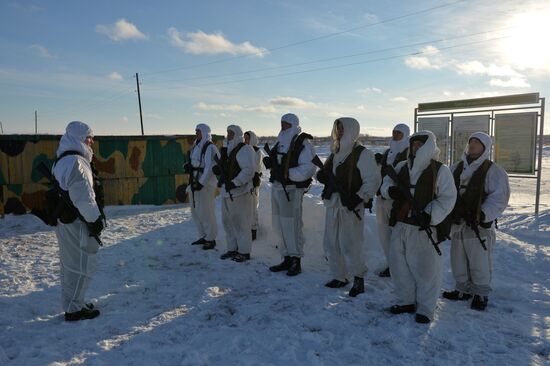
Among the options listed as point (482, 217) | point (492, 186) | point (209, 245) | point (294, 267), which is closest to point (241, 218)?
point (209, 245)

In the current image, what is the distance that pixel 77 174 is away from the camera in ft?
12.7

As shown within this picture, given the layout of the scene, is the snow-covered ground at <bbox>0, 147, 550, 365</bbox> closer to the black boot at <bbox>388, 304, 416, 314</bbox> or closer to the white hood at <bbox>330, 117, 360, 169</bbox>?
the black boot at <bbox>388, 304, 416, 314</bbox>

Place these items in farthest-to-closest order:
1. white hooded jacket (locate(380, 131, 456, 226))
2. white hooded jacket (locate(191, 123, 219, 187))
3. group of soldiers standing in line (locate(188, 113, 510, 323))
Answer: white hooded jacket (locate(191, 123, 219, 187)) < group of soldiers standing in line (locate(188, 113, 510, 323)) < white hooded jacket (locate(380, 131, 456, 226))

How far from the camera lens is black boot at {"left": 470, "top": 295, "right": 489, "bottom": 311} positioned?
426cm

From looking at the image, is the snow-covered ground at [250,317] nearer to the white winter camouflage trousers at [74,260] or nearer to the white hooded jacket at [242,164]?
the white winter camouflage trousers at [74,260]

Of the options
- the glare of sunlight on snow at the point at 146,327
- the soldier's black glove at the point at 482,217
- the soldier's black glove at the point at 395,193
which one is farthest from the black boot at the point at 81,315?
the soldier's black glove at the point at 482,217

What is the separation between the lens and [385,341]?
3564mm

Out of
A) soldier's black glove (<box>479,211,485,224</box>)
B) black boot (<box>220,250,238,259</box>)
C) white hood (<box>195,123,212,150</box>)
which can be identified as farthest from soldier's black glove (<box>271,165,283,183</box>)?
soldier's black glove (<box>479,211,485,224</box>)

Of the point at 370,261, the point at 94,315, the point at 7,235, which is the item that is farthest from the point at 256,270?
the point at 7,235

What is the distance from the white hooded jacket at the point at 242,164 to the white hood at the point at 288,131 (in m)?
0.68

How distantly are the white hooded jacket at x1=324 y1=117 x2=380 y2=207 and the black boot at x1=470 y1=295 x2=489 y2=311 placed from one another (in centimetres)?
154

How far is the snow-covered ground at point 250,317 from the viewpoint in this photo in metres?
3.36

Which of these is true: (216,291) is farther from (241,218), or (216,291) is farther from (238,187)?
(238,187)

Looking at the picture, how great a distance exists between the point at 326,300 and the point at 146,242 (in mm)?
4176
